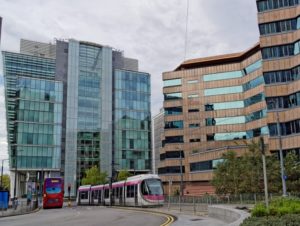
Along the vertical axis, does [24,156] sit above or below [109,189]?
above

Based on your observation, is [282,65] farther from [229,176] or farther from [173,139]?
[173,139]

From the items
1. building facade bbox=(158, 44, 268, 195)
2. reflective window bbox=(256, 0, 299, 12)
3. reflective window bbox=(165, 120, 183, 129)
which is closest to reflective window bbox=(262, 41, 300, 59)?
reflective window bbox=(256, 0, 299, 12)

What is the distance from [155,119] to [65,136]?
220 ft

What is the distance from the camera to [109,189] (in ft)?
152

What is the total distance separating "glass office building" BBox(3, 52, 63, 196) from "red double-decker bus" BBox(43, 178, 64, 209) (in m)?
55.1

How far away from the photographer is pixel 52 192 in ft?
148

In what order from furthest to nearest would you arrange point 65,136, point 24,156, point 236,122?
point 65,136, point 24,156, point 236,122

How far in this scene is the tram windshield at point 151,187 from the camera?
119 feet

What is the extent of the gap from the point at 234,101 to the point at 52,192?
40.2 metres

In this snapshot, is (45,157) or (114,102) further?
(114,102)

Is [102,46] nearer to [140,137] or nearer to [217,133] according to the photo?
[140,137]

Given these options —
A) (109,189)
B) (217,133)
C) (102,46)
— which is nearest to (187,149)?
(217,133)

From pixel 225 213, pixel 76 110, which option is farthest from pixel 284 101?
pixel 76 110

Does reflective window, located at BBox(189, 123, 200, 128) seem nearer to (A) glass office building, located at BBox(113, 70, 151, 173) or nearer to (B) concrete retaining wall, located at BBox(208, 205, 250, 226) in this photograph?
(A) glass office building, located at BBox(113, 70, 151, 173)
